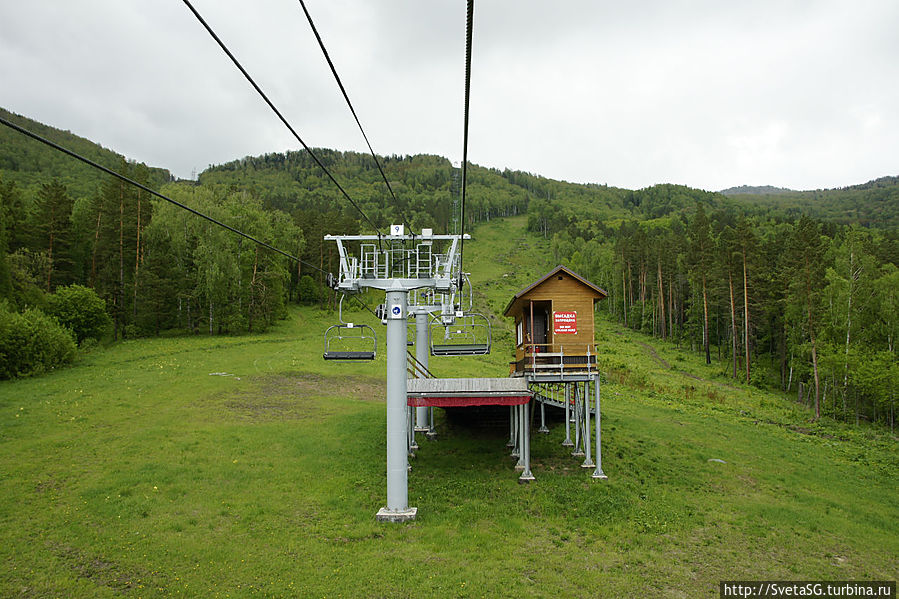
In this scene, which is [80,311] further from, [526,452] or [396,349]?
[526,452]

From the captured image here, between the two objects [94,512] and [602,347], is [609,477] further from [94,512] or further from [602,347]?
[602,347]

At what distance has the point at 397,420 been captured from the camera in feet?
47.9

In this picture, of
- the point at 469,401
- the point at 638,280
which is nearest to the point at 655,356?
the point at 638,280

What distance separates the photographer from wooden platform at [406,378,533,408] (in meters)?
17.2

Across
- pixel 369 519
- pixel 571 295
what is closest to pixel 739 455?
pixel 571 295

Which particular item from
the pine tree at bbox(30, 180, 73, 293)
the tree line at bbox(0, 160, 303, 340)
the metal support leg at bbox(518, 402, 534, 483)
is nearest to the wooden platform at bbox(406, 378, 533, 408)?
the metal support leg at bbox(518, 402, 534, 483)

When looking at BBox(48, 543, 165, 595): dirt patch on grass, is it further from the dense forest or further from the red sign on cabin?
the dense forest

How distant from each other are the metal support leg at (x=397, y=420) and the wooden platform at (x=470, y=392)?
2.41 meters

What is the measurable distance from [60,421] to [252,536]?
48.3 feet

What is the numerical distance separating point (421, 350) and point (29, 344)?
23498 mm

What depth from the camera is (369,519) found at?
48.0 feet

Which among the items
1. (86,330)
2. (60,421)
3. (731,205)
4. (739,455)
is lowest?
(739,455)

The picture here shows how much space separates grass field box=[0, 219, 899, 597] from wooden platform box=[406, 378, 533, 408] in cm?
290

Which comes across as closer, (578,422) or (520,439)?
(520,439)
